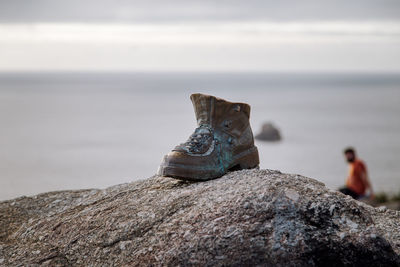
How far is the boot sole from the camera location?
513 cm

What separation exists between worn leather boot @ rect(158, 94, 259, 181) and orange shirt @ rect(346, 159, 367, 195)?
26.6 feet

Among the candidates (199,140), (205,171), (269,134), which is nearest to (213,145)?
(199,140)

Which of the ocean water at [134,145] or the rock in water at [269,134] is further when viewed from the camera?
the rock in water at [269,134]

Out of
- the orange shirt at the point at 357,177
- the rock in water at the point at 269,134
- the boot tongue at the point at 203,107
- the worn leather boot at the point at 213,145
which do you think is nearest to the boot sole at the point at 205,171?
the worn leather boot at the point at 213,145

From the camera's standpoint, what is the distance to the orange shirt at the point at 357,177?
13.2 metres

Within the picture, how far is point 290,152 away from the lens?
161ft

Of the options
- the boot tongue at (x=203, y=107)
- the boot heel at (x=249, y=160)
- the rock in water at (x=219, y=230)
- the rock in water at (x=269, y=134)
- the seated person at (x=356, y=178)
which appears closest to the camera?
the rock in water at (x=219, y=230)

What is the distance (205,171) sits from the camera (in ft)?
17.5

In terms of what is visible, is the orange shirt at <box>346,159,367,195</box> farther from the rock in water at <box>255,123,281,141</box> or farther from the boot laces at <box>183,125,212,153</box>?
the rock in water at <box>255,123,281,141</box>

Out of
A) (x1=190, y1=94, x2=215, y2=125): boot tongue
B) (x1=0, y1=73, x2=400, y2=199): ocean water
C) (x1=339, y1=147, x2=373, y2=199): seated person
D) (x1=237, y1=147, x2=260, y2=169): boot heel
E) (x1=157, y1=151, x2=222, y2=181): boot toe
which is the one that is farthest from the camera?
(x1=0, y1=73, x2=400, y2=199): ocean water

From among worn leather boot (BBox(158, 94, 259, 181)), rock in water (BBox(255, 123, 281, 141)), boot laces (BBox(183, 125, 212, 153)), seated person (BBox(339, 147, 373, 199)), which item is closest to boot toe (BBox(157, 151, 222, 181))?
worn leather boot (BBox(158, 94, 259, 181))

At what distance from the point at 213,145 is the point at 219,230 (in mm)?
1125

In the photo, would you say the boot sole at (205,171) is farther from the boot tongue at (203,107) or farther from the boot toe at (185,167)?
the boot tongue at (203,107)

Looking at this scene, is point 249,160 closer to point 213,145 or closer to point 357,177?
point 213,145
